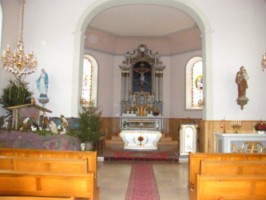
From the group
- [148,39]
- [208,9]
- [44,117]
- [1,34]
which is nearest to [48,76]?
[44,117]

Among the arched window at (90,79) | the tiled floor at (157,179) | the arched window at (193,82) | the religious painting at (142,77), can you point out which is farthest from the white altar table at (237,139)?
the arched window at (90,79)

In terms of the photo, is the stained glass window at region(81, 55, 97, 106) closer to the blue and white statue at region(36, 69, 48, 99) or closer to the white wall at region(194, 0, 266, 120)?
the blue and white statue at region(36, 69, 48, 99)

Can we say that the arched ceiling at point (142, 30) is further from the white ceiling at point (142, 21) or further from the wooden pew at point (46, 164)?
the wooden pew at point (46, 164)

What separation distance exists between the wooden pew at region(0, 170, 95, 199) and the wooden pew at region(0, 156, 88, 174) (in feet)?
1.11

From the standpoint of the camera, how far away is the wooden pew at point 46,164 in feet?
12.2

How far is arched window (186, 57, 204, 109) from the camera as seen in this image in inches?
562

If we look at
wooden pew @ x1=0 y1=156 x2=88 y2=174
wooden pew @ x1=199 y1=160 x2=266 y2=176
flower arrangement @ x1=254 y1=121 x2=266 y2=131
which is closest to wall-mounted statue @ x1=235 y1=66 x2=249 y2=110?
flower arrangement @ x1=254 y1=121 x2=266 y2=131

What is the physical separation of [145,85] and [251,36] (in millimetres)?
6830

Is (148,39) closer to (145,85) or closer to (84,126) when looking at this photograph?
(145,85)

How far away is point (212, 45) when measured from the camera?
8.65m

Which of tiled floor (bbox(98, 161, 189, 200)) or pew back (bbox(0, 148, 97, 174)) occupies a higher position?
pew back (bbox(0, 148, 97, 174))

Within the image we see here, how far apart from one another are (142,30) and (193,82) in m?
3.71

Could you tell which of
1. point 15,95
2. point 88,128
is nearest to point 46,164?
point 88,128

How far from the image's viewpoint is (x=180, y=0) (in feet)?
29.0
